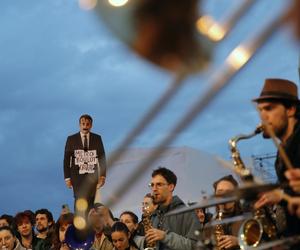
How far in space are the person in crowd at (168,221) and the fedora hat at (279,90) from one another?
168cm

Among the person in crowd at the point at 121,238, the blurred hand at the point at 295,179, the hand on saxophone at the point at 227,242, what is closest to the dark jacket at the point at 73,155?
the person in crowd at the point at 121,238

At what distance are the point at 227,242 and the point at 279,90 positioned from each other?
1.64m

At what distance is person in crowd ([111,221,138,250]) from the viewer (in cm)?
600

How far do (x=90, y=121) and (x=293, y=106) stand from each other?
534 centimetres

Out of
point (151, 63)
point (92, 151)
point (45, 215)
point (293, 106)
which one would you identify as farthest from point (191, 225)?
point (151, 63)

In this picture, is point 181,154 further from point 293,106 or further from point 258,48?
point 258,48

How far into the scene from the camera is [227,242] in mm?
4840

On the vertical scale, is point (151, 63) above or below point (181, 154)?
below

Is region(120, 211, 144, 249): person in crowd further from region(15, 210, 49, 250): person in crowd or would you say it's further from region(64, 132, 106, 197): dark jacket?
region(64, 132, 106, 197): dark jacket

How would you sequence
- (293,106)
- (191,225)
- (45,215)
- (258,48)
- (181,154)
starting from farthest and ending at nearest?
1. (181,154)
2. (45,215)
3. (191,225)
4. (293,106)
5. (258,48)

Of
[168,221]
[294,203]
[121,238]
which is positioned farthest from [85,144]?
[294,203]

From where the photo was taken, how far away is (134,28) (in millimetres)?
1198

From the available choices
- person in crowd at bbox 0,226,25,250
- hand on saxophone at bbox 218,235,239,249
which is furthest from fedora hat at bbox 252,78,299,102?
person in crowd at bbox 0,226,25,250

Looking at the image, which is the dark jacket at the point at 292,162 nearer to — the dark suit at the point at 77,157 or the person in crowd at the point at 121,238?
the person in crowd at the point at 121,238
